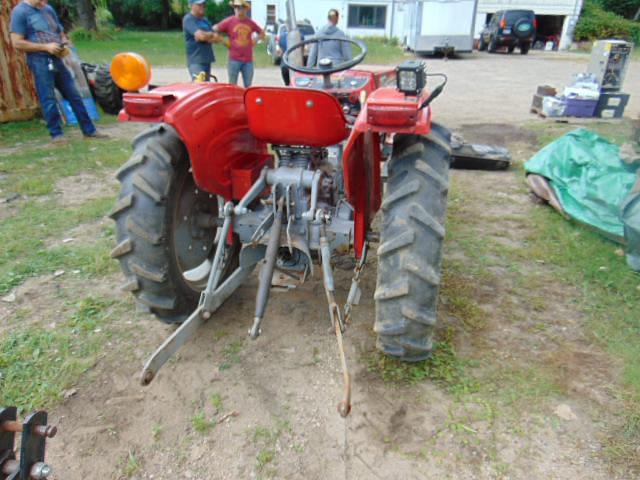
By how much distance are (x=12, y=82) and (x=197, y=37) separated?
305cm

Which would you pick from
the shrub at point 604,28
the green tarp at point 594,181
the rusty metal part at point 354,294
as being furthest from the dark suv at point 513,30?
the rusty metal part at point 354,294

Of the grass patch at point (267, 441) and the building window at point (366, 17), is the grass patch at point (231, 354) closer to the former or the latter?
the grass patch at point (267, 441)

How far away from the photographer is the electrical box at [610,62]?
8.59m

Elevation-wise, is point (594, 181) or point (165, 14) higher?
point (594, 181)

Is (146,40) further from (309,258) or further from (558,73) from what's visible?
(309,258)

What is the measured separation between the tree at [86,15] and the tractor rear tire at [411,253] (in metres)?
26.7

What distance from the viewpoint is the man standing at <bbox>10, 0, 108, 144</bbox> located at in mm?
6043

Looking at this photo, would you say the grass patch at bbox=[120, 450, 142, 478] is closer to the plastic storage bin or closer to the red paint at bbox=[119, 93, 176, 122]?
the red paint at bbox=[119, 93, 176, 122]

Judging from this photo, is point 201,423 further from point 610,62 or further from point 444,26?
point 444,26

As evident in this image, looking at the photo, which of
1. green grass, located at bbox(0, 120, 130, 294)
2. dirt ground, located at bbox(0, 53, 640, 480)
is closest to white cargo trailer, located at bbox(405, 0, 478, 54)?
green grass, located at bbox(0, 120, 130, 294)

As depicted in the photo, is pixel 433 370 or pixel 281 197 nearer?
pixel 433 370

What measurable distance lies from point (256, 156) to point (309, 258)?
73 centimetres

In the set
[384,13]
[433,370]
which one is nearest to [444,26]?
[384,13]

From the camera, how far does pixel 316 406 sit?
231 cm
